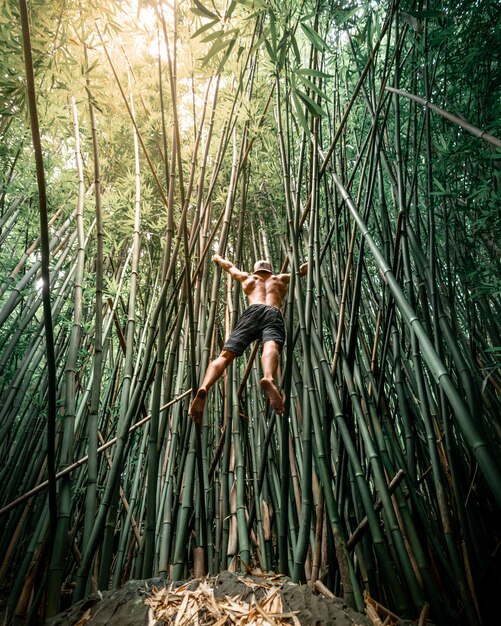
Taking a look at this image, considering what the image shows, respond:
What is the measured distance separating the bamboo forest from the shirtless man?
83 mm

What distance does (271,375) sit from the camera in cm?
162

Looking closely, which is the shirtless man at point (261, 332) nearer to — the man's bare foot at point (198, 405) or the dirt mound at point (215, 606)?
the man's bare foot at point (198, 405)

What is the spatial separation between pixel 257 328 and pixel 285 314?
407 millimetres

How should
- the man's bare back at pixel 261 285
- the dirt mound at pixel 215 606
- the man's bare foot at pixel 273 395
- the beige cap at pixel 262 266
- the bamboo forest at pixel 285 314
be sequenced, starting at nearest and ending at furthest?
the dirt mound at pixel 215 606
the bamboo forest at pixel 285 314
the man's bare foot at pixel 273 395
the man's bare back at pixel 261 285
the beige cap at pixel 262 266

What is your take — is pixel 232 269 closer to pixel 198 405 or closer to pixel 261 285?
pixel 261 285

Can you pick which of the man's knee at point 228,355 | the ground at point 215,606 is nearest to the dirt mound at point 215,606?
the ground at point 215,606

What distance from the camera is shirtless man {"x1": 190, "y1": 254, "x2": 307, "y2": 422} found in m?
1.58

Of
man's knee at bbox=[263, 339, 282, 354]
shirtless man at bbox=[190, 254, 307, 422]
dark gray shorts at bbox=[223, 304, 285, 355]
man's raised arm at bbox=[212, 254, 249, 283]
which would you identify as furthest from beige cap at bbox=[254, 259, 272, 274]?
man's knee at bbox=[263, 339, 282, 354]

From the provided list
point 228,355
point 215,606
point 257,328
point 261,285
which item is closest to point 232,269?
point 261,285

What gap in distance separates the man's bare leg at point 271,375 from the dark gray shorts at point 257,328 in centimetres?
6

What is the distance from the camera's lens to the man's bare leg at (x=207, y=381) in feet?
5.17

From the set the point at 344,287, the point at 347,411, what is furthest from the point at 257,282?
the point at 347,411

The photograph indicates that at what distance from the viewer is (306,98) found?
52.5 inches

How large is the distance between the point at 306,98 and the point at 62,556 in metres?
1.63
